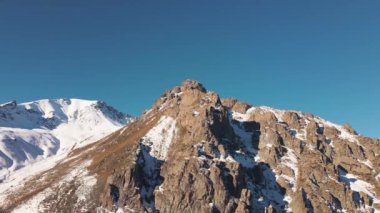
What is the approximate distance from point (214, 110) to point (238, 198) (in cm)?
4396

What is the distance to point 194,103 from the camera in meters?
183

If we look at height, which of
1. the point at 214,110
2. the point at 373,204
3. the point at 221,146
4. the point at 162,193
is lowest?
the point at 162,193

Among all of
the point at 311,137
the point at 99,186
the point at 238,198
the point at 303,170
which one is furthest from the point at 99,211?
the point at 311,137

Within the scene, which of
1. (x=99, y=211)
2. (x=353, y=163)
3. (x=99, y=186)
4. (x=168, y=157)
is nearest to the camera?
(x=99, y=211)

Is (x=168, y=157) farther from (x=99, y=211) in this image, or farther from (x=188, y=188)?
(x=99, y=211)

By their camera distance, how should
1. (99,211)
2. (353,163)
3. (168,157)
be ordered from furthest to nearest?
(353,163) < (168,157) < (99,211)

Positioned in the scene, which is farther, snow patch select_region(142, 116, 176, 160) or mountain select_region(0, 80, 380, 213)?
snow patch select_region(142, 116, 176, 160)

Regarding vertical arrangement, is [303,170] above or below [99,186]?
above

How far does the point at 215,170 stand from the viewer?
146 m

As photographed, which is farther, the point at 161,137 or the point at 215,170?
the point at 161,137

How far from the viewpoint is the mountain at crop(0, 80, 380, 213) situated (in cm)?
14150

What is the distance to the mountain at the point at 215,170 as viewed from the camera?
142m

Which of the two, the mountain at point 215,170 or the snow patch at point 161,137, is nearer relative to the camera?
the mountain at point 215,170

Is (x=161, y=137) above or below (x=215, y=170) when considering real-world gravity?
above
